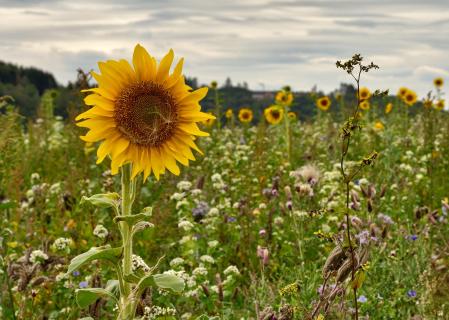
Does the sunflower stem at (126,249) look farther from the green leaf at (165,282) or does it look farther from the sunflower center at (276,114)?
the sunflower center at (276,114)

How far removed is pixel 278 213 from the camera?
5852 mm

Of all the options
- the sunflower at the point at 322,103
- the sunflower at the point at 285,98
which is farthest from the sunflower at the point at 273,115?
the sunflower at the point at 322,103

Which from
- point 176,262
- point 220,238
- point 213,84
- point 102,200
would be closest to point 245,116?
point 213,84

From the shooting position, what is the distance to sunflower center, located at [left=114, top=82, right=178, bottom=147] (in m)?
2.56

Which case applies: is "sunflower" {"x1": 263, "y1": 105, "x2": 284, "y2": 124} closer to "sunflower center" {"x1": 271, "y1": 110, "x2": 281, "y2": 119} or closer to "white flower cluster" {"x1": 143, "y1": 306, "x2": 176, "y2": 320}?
"sunflower center" {"x1": 271, "y1": 110, "x2": 281, "y2": 119}

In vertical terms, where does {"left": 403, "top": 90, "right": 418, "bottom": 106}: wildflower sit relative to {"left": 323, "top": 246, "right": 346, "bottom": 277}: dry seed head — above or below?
above

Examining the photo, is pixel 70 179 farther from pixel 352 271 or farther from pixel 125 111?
pixel 352 271

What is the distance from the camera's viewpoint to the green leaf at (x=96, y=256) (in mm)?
2193

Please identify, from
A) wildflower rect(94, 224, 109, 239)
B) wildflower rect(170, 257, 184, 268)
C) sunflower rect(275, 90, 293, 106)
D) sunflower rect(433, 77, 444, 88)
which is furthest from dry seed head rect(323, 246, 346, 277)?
sunflower rect(433, 77, 444, 88)

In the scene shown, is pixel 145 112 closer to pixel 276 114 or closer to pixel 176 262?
pixel 176 262

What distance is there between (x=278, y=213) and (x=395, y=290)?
82.5 inches

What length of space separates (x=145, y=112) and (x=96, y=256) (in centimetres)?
65

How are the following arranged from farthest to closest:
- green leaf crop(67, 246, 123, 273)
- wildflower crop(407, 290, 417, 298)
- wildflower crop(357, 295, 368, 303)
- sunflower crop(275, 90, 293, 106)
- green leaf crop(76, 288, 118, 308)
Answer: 1. sunflower crop(275, 90, 293, 106)
2. wildflower crop(407, 290, 417, 298)
3. wildflower crop(357, 295, 368, 303)
4. green leaf crop(76, 288, 118, 308)
5. green leaf crop(67, 246, 123, 273)

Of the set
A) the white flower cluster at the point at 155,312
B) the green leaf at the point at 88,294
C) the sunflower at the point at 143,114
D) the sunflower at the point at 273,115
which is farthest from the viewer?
the sunflower at the point at 273,115
